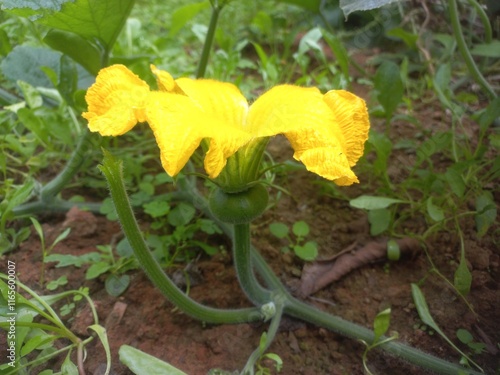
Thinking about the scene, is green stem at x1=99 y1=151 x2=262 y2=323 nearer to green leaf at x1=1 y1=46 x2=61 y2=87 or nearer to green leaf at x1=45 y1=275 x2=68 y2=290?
green leaf at x1=45 y1=275 x2=68 y2=290

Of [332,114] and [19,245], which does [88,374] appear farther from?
[332,114]

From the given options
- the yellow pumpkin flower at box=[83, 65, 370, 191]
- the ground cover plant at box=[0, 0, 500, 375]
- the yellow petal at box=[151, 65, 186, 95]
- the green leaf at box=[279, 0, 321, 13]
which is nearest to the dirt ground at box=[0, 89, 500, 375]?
the ground cover plant at box=[0, 0, 500, 375]

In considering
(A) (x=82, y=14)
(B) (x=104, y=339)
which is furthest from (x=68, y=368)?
(A) (x=82, y=14)

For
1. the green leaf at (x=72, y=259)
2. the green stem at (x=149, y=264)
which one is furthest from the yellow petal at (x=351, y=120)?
the green leaf at (x=72, y=259)

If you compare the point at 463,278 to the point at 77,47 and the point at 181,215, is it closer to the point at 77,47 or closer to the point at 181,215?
the point at 181,215

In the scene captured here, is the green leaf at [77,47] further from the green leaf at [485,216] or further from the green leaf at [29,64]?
the green leaf at [485,216]
